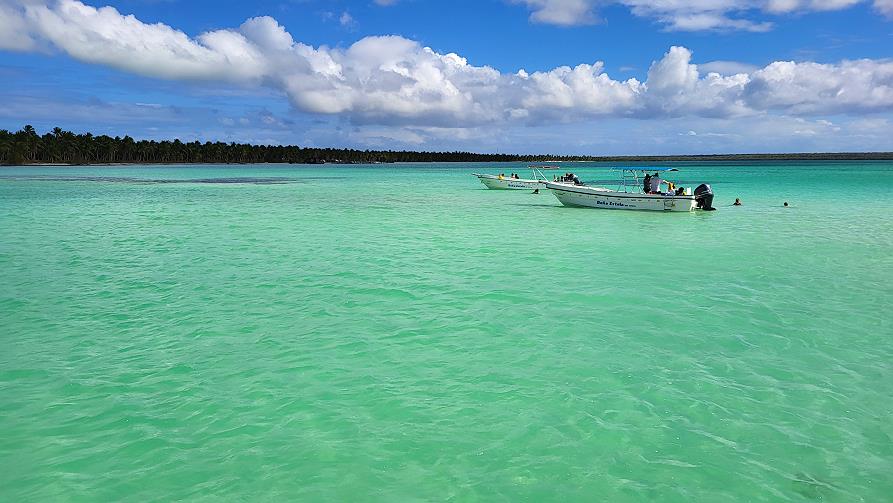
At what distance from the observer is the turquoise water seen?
18.2 ft

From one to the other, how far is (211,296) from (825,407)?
1053 centimetres

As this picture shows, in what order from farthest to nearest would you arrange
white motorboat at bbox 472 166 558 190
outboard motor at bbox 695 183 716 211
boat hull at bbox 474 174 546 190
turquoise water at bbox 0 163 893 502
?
white motorboat at bbox 472 166 558 190 → boat hull at bbox 474 174 546 190 → outboard motor at bbox 695 183 716 211 → turquoise water at bbox 0 163 893 502

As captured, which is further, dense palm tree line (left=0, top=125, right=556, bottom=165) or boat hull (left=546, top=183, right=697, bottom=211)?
dense palm tree line (left=0, top=125, right=556, bottom=165)

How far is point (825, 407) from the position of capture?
697 cm

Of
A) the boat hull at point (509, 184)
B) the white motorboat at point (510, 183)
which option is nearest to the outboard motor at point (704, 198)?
the boat hull at point (509, 184)

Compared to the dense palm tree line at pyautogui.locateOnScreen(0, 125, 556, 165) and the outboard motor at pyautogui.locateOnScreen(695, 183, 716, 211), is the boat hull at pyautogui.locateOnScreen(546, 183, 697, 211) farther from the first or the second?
the dense palm tree line at pyautogui.locateOnScreen(0, 125, 556, 165)

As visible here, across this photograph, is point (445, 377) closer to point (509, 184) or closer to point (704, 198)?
point (704, 198)

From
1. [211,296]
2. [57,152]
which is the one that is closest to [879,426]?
[211,296]

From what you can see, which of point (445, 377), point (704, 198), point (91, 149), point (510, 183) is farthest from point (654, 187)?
point (91, 149)

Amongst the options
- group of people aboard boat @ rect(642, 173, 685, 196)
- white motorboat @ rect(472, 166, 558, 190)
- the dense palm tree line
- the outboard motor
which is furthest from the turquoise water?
the dense palm tree line

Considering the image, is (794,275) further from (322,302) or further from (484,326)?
(322,302)

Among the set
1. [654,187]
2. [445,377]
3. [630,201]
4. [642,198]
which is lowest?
[445,377]

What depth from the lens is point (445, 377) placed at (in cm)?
793

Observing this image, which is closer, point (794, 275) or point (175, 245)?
point (794, 275)
